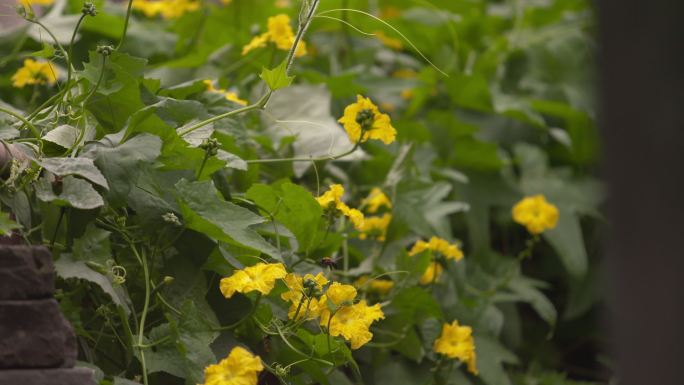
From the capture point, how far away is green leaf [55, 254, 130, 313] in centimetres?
133

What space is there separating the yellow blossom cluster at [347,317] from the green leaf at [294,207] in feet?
0.50

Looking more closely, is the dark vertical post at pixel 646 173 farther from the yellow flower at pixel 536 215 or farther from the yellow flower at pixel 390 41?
the yellow flower at pixel 390 41

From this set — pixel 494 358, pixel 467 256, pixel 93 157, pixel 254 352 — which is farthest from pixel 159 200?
pixel 467 256

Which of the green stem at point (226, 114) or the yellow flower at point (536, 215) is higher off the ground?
the green stem at point (226, 114)

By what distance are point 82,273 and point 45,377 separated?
0.56 ft

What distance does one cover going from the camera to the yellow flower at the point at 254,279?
140 cm

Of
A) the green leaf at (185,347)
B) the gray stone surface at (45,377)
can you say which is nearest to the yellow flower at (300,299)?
the green leaf at (185,347)

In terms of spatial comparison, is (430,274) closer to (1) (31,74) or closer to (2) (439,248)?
(2) (439,248)

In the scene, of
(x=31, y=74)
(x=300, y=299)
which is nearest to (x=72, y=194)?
(x=300, y=299)

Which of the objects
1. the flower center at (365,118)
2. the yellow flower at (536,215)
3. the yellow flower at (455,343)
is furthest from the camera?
the yellow flower at (536,215)

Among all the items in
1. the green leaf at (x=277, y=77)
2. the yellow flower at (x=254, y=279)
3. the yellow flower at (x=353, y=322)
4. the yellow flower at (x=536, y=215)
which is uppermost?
the green leaf at (x=277, y=77)

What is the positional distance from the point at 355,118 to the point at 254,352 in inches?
15.2

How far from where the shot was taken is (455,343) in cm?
180

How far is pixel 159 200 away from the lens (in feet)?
4.92
